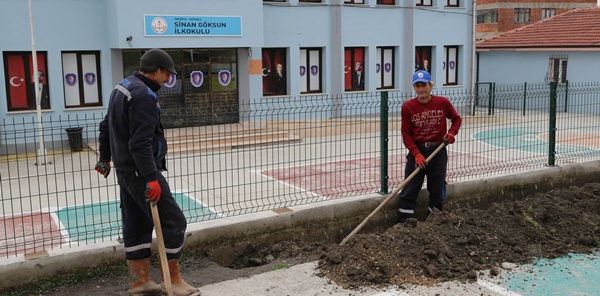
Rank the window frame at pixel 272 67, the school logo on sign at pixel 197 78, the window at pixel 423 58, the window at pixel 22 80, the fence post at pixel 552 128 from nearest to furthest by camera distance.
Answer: the fence post at pixel 552 128 < the window at pixel 22 80 < the school logo on sign at pixel 197 78 < the window frame at pixel 272 67 < the window at pixel 423 58

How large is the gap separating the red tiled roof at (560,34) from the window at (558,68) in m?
0.57

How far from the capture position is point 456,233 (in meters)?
6.30

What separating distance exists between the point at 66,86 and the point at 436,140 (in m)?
11.6

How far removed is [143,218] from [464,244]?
3126mm

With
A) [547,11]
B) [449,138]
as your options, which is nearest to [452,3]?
[449,138]

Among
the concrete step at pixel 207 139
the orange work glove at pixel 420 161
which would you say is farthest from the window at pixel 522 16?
the orange work glove at pixel 420 161

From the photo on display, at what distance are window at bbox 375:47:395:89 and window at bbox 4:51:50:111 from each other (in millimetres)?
11096

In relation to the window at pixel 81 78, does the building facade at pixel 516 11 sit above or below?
above

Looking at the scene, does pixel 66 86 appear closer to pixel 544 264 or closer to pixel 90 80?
pixel 90 80

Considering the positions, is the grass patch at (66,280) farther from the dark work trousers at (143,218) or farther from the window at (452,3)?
the window at (452,3)

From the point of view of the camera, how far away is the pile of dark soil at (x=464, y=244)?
5582 mm

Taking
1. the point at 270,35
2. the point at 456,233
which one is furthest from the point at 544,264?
the point at 270,35

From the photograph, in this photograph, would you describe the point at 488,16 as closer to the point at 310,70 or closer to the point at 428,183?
the point at 310,70

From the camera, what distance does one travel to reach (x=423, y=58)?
22875 mm
